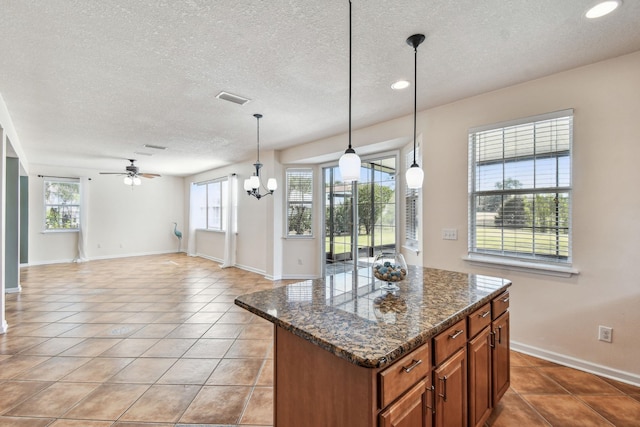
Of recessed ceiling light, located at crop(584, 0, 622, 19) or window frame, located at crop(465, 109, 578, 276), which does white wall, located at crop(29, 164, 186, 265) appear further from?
recessed ceiling light, located at crop(584, 0, 622, 19)

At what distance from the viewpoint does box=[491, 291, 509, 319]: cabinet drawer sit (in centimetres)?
185

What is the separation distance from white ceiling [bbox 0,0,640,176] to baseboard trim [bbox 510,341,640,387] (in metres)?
2.52

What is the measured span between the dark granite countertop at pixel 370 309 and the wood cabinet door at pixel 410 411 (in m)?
0.19

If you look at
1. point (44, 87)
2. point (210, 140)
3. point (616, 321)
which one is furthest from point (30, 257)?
point (616, 321)

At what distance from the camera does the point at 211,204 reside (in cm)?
849

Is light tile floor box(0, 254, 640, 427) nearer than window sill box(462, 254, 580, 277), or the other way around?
light tile floor box(0, 254, 640, 427)

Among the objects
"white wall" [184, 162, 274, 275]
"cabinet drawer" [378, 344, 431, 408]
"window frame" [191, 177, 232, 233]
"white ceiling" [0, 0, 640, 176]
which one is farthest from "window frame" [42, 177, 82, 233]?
"cabinet drawer" [378, 344, 431, 408]

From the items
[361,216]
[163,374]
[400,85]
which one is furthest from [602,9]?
[163,374]

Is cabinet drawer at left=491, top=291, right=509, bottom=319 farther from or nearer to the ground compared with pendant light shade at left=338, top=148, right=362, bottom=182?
nearer to the ground

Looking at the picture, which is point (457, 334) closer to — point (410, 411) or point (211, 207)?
point (410, 411)

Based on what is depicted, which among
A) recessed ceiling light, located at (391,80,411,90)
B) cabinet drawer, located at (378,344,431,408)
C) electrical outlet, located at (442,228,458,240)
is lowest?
cabinet drawer, located at (378,344,431,408)

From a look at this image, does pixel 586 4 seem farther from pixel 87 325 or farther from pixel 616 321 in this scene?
pixel 87 325

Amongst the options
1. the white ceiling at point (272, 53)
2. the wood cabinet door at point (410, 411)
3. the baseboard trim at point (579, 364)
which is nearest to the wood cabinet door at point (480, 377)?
the wood cabinet door at point (410, 411)

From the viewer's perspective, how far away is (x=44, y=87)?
2834 mm
